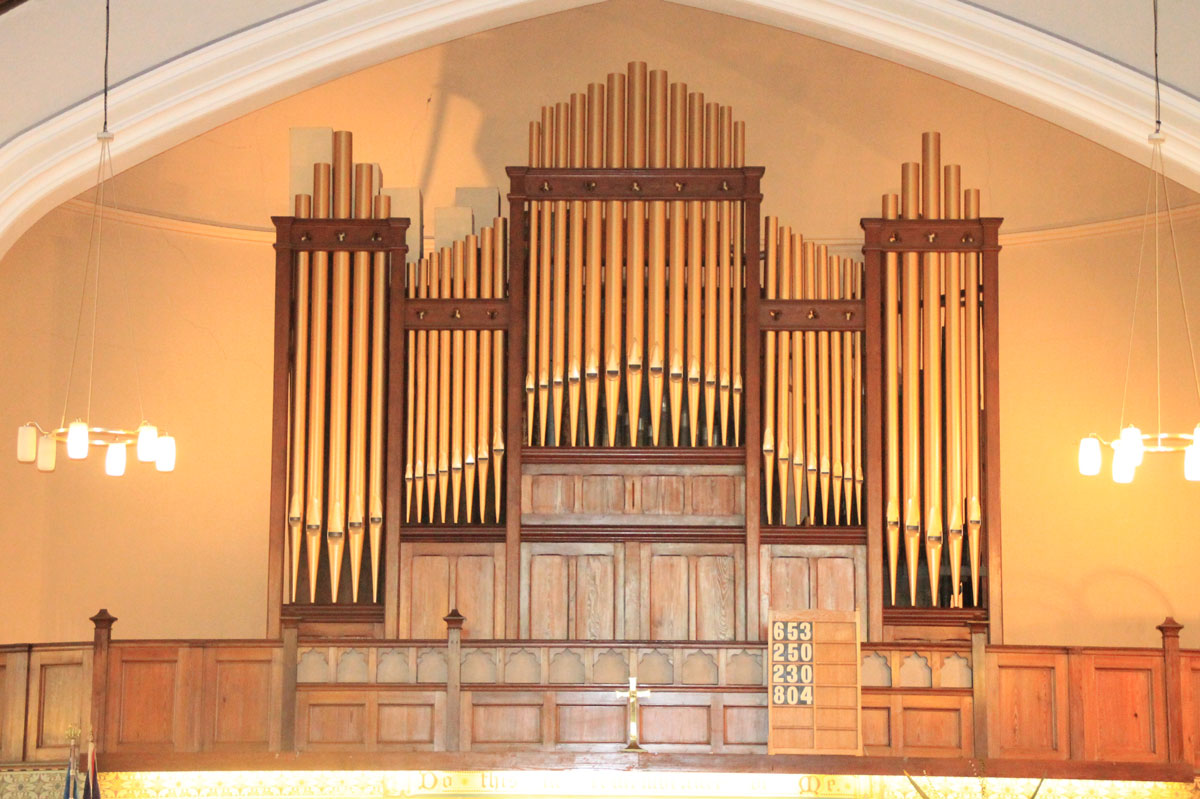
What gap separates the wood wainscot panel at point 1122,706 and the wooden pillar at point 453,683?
11.3 feet

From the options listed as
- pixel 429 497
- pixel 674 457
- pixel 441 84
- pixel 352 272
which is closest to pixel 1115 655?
pixel 674 457

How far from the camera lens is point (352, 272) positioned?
10.5m

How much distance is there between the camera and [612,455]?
1011 cm

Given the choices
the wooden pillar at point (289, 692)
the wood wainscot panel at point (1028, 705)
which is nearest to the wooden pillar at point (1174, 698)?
the wood wainscot panel at point (1028, 705)

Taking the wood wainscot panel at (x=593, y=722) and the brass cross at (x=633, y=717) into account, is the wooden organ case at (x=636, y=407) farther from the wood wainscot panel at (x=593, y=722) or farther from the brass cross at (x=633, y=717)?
the brass cross at (x=633, y=717)

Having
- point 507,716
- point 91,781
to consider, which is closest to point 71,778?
point 91,781

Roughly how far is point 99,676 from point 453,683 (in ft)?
6.42

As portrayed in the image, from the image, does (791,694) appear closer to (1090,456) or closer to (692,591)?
(692,591)

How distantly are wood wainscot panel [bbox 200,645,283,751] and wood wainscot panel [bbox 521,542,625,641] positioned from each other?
1583mm

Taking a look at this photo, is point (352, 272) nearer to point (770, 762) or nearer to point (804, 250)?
point (804, 250)

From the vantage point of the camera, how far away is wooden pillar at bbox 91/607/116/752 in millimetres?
9117

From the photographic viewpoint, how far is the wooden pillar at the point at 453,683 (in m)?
9.29

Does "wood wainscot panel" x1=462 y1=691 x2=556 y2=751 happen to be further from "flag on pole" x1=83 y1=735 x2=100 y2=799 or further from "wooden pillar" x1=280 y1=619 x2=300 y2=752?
"flag on pole" x1=83 y1=735 x2=100 y2=799

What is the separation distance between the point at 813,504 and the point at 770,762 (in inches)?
68.1
